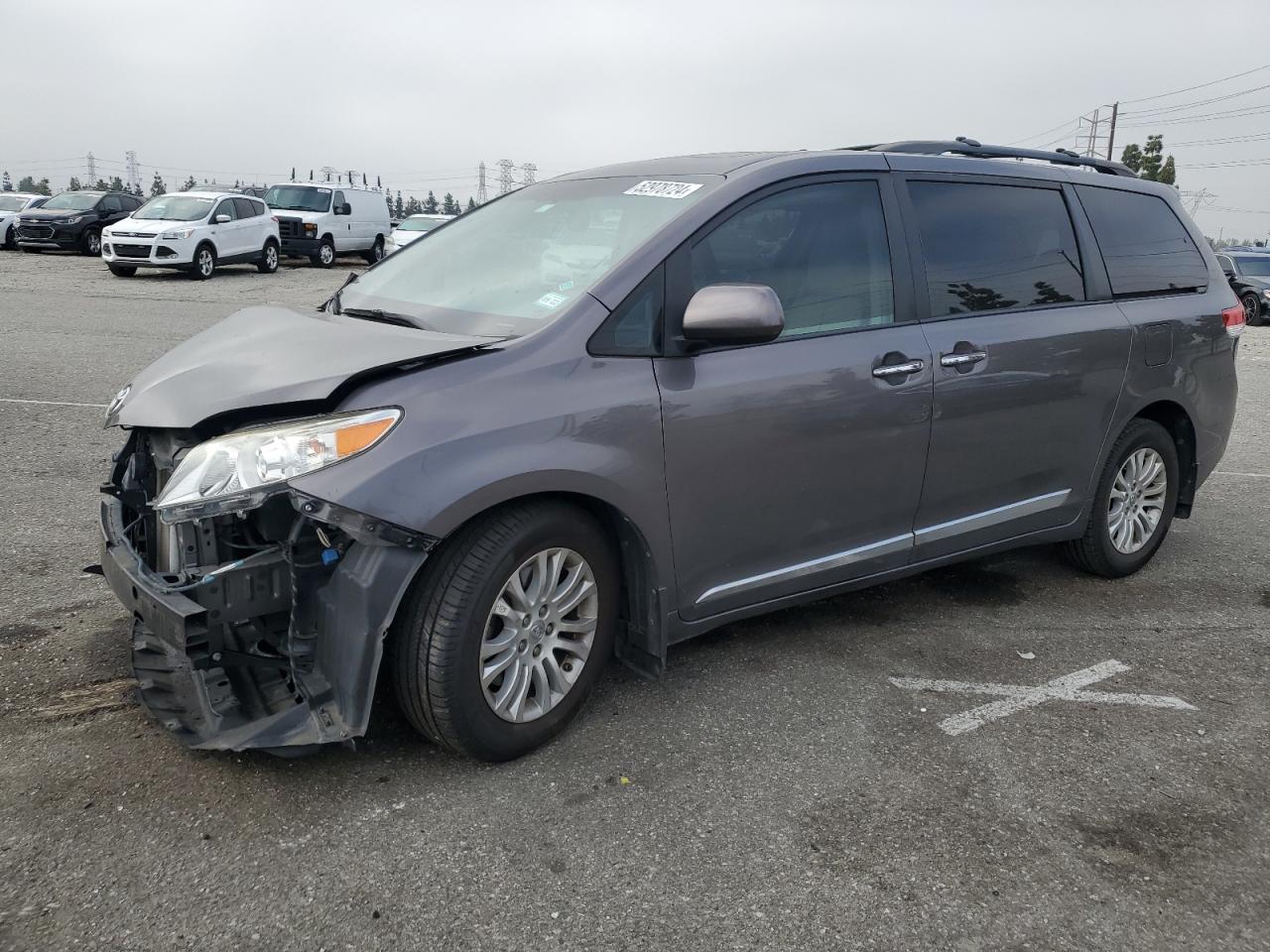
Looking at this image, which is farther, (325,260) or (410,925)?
(325,260)

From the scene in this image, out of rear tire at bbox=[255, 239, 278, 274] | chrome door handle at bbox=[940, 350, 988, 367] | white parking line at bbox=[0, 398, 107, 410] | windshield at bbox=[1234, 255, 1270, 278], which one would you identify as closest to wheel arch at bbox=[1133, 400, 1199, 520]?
chrome door handle at bbox=[940, 350, 988, 367]

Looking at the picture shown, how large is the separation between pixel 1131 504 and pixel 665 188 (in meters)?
2.85

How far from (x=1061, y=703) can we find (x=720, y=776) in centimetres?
139

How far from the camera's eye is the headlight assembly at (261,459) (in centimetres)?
275

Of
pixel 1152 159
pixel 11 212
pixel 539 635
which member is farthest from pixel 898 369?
pixel 1152 159

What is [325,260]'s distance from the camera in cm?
2645

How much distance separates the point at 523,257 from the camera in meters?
3.70

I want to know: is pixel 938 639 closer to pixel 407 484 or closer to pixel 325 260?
pixel 407 484

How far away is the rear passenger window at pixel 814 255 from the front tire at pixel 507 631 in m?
0.97

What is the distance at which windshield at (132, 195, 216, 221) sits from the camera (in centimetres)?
2086

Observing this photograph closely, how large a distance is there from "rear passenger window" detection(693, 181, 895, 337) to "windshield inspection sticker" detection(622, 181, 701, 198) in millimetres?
194

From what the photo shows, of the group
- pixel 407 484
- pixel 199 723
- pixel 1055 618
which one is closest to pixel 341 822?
pixel 199 723

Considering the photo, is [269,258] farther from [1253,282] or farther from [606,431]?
[606,431]

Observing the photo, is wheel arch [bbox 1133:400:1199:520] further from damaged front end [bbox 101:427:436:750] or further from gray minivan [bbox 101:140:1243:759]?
damaged front end [bbox 101:427:436:750]
